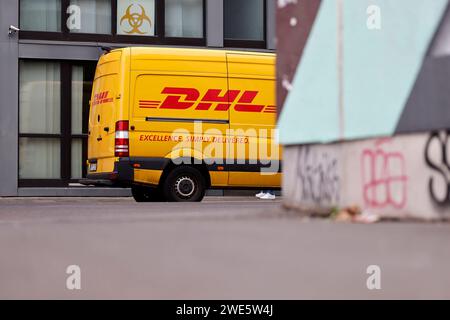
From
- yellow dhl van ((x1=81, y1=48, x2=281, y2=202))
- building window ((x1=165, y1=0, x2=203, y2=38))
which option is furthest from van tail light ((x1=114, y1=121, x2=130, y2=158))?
building window ((x1=165, y1=0, x2=203, y2=38))

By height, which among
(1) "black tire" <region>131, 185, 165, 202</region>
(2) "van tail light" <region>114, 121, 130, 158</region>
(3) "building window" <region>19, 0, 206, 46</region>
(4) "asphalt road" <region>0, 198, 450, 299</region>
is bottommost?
(4) "asphalt road" <region>0, 198, 450, 299</region>

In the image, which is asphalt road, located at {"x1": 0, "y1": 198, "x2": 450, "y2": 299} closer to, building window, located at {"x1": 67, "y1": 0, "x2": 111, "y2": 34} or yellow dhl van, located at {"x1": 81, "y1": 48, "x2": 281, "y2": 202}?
yellow dhl van, located at {"x1": 81, "y1": 48, "x2": 281, "y2": 202}

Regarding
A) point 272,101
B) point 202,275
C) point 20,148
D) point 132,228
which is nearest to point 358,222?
point 132,228

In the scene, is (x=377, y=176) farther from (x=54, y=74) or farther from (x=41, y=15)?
(x=41, y=15)

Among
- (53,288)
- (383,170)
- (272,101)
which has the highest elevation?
(272,101)

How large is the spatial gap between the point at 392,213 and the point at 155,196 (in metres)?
9.57

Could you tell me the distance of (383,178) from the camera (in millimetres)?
9391

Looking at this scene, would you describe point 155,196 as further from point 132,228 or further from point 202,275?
point 202,275

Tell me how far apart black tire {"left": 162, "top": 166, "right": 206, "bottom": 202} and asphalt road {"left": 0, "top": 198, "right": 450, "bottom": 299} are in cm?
766

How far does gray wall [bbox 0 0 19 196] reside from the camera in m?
23.8

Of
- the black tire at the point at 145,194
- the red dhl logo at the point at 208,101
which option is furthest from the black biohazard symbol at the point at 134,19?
the red dhl logo at the point at 208,101

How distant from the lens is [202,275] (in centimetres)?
596

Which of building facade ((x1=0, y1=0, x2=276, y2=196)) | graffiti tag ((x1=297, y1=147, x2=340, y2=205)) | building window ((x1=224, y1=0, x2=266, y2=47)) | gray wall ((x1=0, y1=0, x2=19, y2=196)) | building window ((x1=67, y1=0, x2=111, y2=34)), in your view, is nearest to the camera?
graffiti tag ((x1=297, y1=147, x2=340, y2=205))

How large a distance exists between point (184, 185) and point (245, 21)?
9274 mm
